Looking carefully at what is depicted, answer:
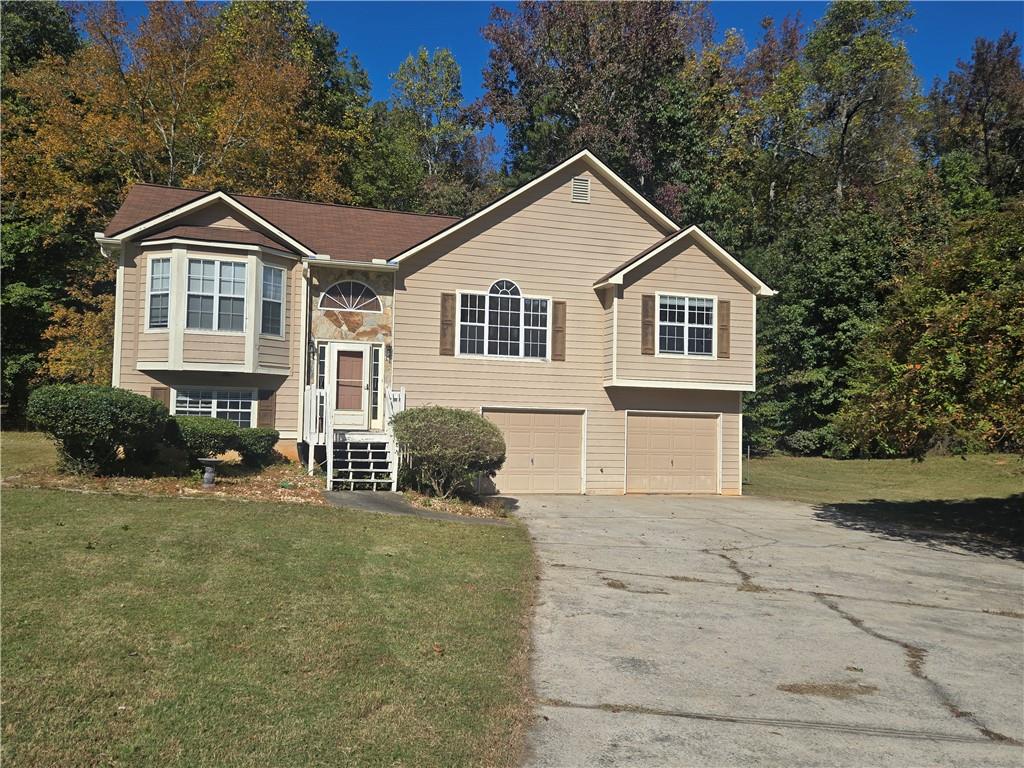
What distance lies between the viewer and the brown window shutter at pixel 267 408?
58.3ft

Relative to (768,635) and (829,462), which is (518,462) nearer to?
(768,635)

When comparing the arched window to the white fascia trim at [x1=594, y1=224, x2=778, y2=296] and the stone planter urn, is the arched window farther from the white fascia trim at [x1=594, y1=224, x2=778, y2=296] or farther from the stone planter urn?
the stone planter urn

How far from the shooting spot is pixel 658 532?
13.6 m

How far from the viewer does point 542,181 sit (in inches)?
749

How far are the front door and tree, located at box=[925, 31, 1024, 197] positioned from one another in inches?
1312

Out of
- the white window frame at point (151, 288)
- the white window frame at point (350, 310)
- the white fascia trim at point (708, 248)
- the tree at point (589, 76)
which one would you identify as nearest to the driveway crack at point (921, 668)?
the white fascia trim at point (708, 248)

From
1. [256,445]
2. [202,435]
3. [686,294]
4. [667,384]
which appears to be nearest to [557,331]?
[667,384]

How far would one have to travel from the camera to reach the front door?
18125mm

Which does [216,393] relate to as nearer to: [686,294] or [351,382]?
[351,382]

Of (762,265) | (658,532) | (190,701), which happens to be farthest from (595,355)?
(762,265)

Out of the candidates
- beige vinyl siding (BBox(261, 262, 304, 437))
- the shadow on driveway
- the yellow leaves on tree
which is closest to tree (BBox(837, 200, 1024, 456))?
the shadow on driveway

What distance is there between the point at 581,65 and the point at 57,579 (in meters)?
34.8

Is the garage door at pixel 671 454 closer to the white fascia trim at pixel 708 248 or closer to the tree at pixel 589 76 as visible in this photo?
the white fascia trim at pixel 708 248

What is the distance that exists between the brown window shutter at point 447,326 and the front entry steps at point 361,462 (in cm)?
286
